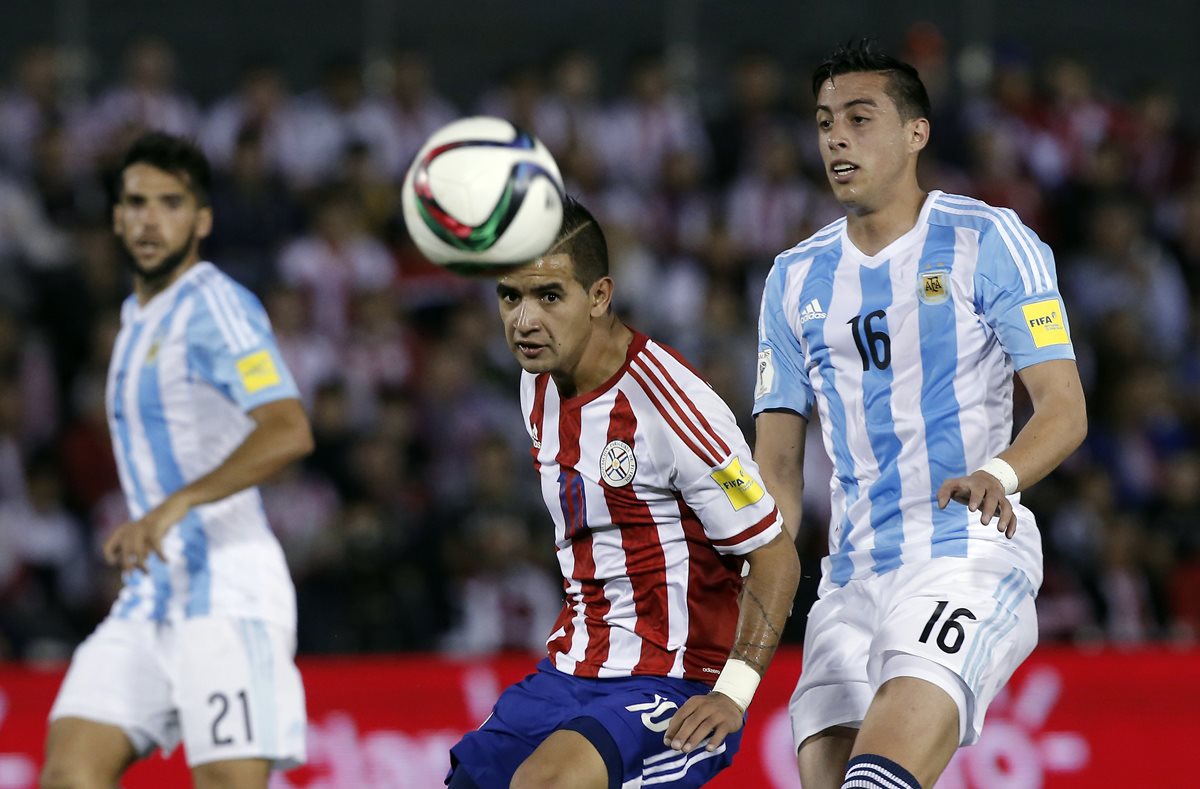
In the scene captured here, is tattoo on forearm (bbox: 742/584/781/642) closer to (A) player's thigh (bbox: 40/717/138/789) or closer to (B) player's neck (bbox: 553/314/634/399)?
(B) player's neck (bbox: 553/314/634/399)

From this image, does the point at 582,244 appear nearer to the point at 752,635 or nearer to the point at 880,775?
the point at 752,635

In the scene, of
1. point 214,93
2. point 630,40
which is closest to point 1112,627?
point 630,40

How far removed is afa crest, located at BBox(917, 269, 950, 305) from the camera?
4543 mm

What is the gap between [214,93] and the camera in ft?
42.2

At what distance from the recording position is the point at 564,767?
4.09 m

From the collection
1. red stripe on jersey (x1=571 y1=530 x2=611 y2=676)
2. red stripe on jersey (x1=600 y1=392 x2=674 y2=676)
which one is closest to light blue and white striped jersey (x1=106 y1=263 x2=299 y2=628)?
red stripe on jersey (x1=571 y1=530 x2=611 y2=676)

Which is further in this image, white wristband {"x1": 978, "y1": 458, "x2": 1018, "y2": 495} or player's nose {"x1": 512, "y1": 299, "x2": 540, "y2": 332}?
player's nose {"x1": 512, "y1": 299, "x2": 540, "y2": 332}

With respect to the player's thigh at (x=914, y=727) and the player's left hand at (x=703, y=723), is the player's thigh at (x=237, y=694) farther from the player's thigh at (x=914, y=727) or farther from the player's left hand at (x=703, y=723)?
the player's thigh at (x=914, y=727)

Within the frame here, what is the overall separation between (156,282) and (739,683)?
2.52m

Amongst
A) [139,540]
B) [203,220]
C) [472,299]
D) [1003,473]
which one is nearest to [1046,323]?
[1003,473]

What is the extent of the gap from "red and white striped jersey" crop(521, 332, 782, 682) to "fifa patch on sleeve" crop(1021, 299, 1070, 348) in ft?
2.59

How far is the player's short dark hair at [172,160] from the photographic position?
222 inches

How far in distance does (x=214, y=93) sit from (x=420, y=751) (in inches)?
281

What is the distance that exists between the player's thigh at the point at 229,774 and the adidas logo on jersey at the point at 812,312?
208 cm
